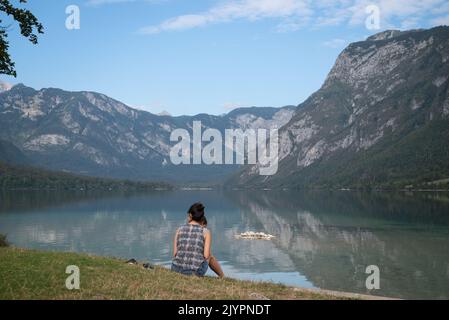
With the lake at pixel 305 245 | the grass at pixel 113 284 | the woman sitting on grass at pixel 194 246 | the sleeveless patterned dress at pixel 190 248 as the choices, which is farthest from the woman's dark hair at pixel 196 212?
the lake at pixel 305 245

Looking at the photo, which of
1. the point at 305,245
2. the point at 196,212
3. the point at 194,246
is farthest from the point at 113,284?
the point at 305,245

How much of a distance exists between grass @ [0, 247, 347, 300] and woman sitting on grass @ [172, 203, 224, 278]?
1.83ft

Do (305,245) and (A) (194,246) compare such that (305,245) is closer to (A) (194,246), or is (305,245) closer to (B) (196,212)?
→ (A) (194,246)

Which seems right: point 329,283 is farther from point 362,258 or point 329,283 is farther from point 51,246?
point 51,246

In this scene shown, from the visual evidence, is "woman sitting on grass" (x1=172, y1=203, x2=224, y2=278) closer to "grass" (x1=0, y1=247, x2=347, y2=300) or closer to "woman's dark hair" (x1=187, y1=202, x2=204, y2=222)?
"woman's dark hair" (x1=187, y1=202, x2=204, y2=222)

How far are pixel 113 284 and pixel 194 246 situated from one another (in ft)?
12.6

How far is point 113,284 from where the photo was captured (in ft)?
58.3

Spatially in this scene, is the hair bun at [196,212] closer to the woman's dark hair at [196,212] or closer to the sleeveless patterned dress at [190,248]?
the woman's dark hair at [196,212]

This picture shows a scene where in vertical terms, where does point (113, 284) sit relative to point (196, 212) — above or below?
below

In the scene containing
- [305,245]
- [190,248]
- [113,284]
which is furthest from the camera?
[305,245]

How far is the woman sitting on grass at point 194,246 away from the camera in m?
20.2

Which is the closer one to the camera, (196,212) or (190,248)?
(196,212)

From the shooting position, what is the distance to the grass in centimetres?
1623

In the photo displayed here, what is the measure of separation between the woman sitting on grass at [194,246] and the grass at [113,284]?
0.56 metres
